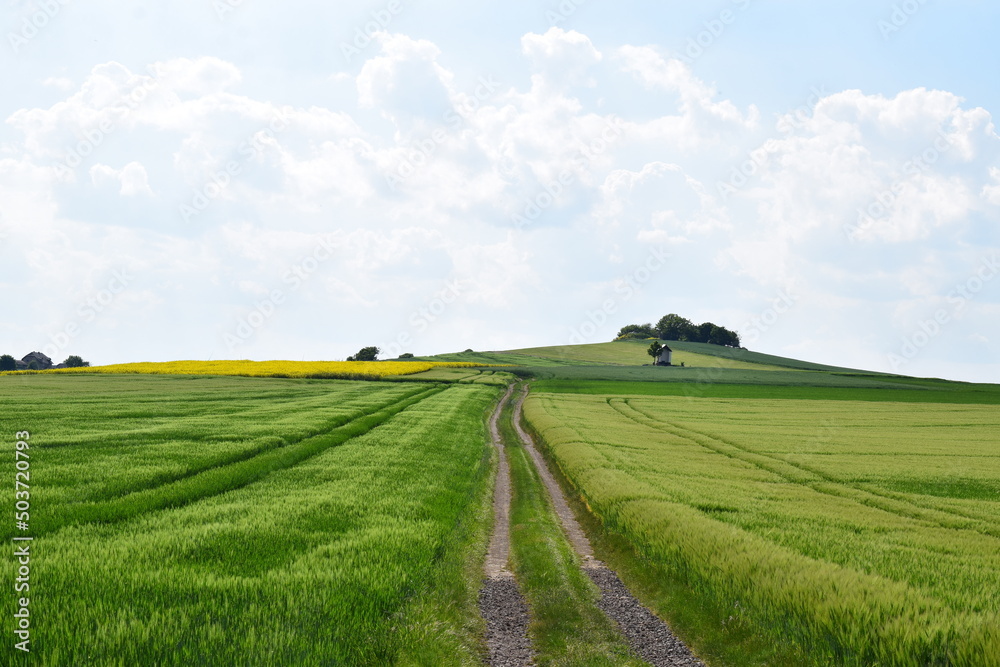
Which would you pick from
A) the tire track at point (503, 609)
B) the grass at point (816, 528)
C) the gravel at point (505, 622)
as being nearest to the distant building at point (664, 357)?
the grass at point (816, 528)

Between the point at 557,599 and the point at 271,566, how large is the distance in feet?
17.4

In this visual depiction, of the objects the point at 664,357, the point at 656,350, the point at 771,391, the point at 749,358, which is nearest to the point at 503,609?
the point at 771,391

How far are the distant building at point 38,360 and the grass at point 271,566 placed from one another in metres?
171

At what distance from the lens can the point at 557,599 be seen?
10672mm

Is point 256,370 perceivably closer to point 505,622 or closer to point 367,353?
point 367,353

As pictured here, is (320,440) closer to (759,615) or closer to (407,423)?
(407,423)

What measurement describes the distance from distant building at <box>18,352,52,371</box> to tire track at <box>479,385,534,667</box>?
611ft

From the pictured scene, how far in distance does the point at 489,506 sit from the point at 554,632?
8.83 metres

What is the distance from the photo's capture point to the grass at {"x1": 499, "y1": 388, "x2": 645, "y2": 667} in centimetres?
863

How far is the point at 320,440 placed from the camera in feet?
87.4

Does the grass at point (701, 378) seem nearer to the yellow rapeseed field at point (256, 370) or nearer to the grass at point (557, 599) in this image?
the yellow rapeseed field at point (256, 370)

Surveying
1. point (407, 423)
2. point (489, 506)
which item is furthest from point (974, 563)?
point (407, 423)

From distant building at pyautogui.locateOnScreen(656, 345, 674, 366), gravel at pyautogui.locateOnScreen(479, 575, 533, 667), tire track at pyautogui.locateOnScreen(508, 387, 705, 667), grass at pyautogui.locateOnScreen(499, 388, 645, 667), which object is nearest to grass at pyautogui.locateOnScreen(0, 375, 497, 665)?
gravel at pyautogui.locateOnScreen(479, 575, 533, 667)

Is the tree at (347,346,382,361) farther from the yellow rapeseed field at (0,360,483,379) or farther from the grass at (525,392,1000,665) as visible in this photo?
the grass at (525,392,1000,665)
